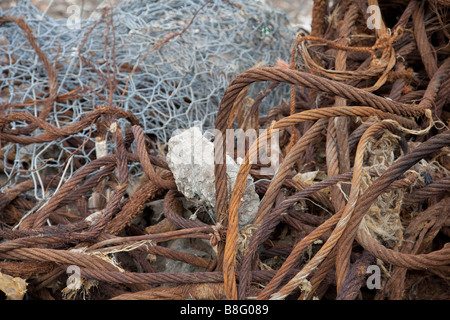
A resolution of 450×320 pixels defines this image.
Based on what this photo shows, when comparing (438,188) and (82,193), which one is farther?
(82,193)

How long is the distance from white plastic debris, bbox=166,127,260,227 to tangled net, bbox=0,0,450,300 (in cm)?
5

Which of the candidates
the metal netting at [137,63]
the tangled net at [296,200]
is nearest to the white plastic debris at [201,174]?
the tangled net at [296,200]

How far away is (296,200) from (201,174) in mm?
273

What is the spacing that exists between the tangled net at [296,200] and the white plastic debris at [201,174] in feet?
0.17

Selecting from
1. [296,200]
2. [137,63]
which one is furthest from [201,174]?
[137,63]

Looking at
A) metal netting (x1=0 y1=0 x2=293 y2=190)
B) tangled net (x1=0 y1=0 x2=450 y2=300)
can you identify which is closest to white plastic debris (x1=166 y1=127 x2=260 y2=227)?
tangled net (x1=0 y1=0 x2=450 y2=300)

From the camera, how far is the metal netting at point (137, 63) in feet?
5.53

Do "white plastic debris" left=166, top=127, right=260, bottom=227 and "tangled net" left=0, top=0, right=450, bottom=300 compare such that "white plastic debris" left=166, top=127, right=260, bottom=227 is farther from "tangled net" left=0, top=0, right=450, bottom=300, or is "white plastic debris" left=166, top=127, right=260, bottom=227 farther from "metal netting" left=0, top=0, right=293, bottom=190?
"metal netting" left=0, top=0, right=293, bottom=190

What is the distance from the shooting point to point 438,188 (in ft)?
3.84

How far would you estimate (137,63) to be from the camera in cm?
176

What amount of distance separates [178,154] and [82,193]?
13.6 inches
